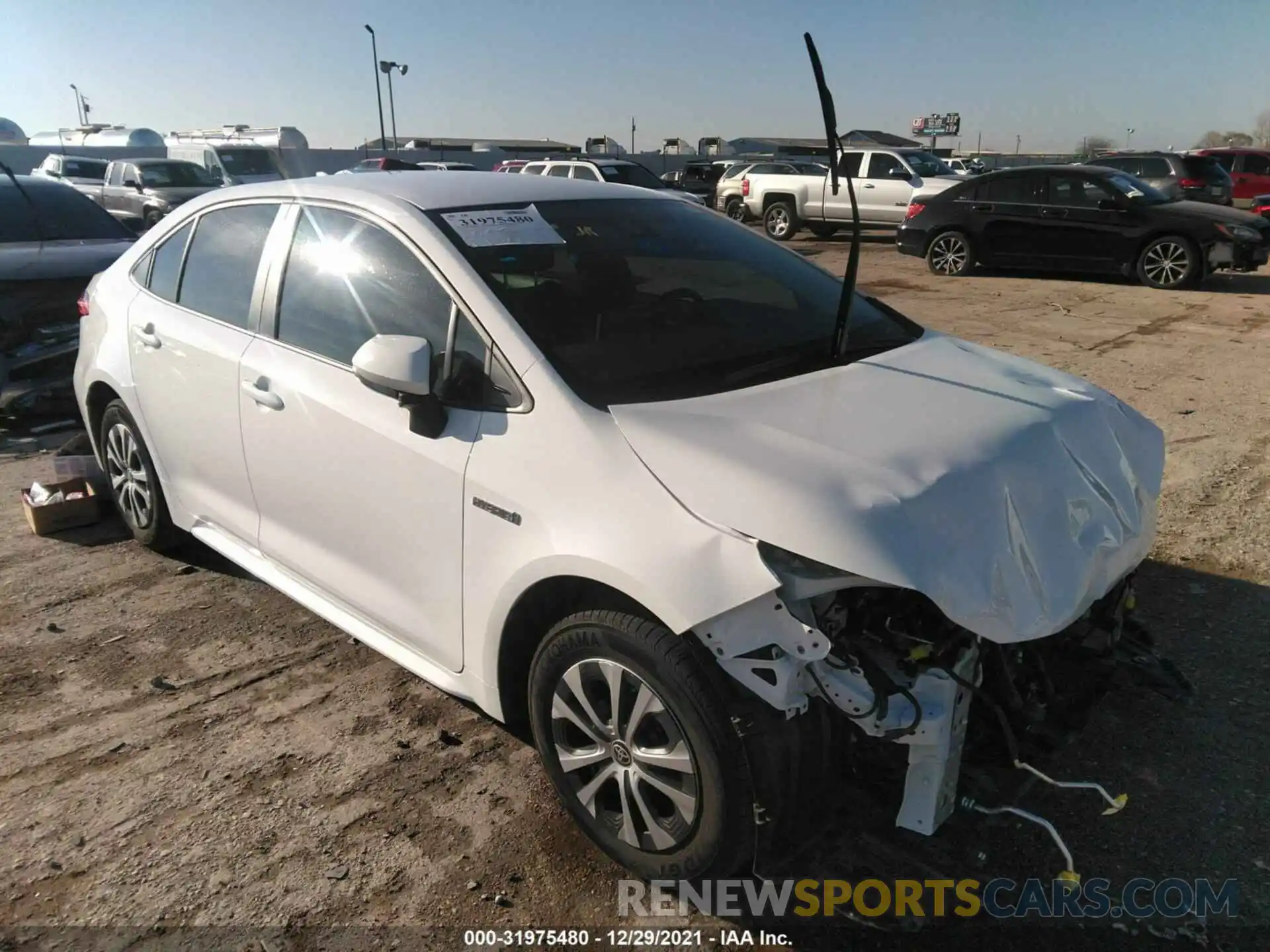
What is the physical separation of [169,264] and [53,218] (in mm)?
4467

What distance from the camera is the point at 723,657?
208 centimetres

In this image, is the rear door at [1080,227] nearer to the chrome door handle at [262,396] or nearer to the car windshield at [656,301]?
the car windshield at [656,301]

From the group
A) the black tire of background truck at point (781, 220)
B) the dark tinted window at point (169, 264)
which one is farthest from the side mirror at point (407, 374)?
the black tire of background truck at point (781, 220)

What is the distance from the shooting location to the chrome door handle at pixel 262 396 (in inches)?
125

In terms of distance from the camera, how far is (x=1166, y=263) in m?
12.5

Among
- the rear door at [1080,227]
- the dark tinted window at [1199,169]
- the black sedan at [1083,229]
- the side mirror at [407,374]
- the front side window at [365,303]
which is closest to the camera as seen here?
the side mirror at [407,374]

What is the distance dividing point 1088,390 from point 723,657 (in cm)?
172

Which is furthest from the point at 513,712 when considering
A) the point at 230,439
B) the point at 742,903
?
the point at 230,439

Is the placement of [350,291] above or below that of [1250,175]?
above

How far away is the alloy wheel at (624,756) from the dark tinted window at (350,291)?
111 cm

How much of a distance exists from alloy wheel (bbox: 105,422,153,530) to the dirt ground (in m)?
0.24

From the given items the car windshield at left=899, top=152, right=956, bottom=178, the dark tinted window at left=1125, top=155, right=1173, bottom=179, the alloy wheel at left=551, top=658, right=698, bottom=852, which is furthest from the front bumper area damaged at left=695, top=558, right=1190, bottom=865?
the car windshield at left=899, top=152, right=956, bottom=178

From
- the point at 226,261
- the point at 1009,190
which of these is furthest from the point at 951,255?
the point at 226,261

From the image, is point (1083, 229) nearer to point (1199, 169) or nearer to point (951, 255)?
point (951, 255)
